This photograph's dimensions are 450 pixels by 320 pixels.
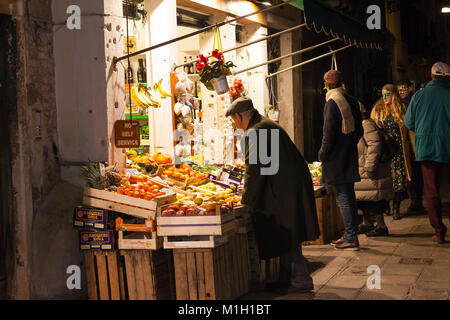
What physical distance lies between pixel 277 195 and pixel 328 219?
9.92ft

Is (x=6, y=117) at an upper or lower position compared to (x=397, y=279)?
upper

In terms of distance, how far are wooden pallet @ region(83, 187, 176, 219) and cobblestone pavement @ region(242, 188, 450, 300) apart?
132cm

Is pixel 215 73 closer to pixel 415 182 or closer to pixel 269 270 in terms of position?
pixel 269 270

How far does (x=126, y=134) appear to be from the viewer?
6777mm

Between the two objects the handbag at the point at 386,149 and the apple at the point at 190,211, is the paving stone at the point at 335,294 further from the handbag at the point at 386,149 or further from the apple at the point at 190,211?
the handbag at the point at 386,149

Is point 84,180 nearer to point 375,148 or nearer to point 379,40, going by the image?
point 375,148

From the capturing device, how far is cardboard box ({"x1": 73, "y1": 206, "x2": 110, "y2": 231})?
579 centimetres

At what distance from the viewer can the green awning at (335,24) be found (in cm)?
792

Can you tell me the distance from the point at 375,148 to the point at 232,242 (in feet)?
11.5

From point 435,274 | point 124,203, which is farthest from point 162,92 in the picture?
point 435,274

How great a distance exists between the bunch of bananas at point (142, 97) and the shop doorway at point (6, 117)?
2.13 metres

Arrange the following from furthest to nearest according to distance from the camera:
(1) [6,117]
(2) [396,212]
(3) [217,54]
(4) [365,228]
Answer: (2) [396,212] < (4) [365,228] < (3) [217,54] < (1) [6,117]

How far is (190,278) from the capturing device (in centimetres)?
558

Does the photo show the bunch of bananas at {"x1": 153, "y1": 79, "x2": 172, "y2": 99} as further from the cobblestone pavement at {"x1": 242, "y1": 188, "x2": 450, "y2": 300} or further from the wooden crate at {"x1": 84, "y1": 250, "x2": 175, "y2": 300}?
the wooden crate at {"x1": 84, "y1": 250, "x2": 175, "y2": 300}
